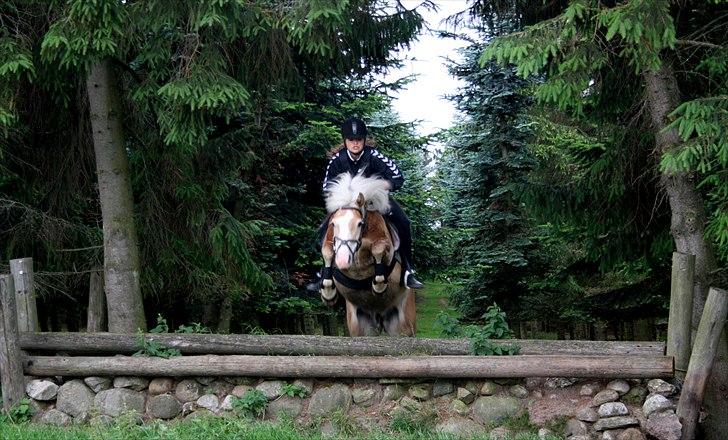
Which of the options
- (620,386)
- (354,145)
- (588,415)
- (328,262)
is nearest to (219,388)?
(328,262)

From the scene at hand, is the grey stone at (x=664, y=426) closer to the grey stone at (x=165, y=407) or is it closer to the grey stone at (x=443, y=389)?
the grey stone at (x=443, y=389)

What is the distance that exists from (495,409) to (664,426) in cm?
138

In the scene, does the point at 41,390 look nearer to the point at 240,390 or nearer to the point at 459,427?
the point at 240,390

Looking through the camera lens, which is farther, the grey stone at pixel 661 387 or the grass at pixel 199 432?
the grey stone at pixel 661 387

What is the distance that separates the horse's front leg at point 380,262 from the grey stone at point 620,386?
2.26 metres

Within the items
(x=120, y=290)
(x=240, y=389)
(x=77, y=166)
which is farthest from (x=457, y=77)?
(x=240, y=389)

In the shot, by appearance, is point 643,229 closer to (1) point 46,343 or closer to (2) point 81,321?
(1) point 46,343

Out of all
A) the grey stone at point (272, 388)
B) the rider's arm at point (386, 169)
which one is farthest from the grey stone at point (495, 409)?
the rider's arm at point (386, 169)

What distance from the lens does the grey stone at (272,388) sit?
23.7 ft

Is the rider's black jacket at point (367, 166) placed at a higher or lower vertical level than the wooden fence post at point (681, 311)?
higher

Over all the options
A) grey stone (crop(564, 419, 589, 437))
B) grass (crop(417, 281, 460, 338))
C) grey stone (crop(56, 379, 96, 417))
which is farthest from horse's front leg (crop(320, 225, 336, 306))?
grass (crop(417, 281, 460, 338))

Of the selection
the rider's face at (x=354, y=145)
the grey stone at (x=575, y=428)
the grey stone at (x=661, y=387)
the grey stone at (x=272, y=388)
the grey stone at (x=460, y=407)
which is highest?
the rider's face at (x=354, y=145)

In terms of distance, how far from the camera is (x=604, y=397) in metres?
6.78

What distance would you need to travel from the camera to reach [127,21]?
8.28m
